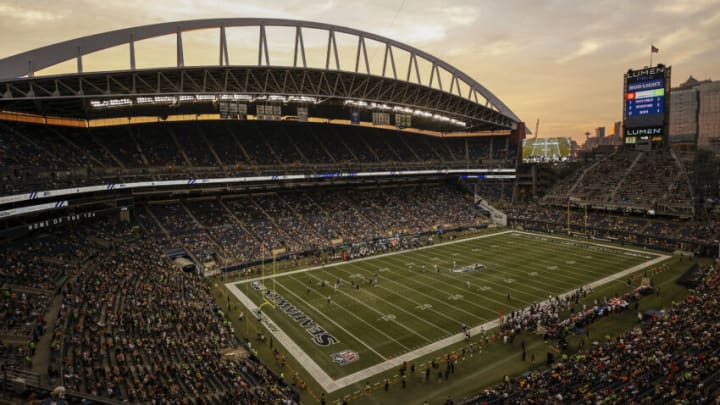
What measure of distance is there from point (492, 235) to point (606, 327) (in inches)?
1109

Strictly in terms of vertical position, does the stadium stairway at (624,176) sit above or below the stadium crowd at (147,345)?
above

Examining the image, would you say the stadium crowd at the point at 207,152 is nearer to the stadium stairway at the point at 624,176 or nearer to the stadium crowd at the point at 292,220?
the stadium crowd at the point at 292,220

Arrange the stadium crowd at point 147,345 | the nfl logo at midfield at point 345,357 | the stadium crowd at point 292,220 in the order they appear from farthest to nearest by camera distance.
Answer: the stadium crowd at point 292,220
the nfl logo at midfield at point 345,357
the stadium crowd at point 147,345

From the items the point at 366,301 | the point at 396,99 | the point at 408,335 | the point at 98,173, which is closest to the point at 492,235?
the point at 396,99

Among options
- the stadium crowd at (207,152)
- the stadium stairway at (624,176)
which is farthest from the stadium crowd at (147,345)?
the stadium stairway at (624,176)

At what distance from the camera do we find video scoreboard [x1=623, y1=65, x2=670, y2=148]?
61.3 metres

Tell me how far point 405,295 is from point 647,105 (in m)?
56.1

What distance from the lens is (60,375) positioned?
14.7m

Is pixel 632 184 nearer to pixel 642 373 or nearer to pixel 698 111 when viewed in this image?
pixel 642 373

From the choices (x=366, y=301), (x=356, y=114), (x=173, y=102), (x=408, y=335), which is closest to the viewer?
(x=408, y=335)

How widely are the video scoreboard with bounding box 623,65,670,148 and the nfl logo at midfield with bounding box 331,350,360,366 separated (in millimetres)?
63880

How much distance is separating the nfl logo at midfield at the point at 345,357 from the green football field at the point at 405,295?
0.05 metres

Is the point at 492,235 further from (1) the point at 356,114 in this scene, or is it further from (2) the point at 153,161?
(2) the point at 153,161

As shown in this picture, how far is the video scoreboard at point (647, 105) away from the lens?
61.3 m
